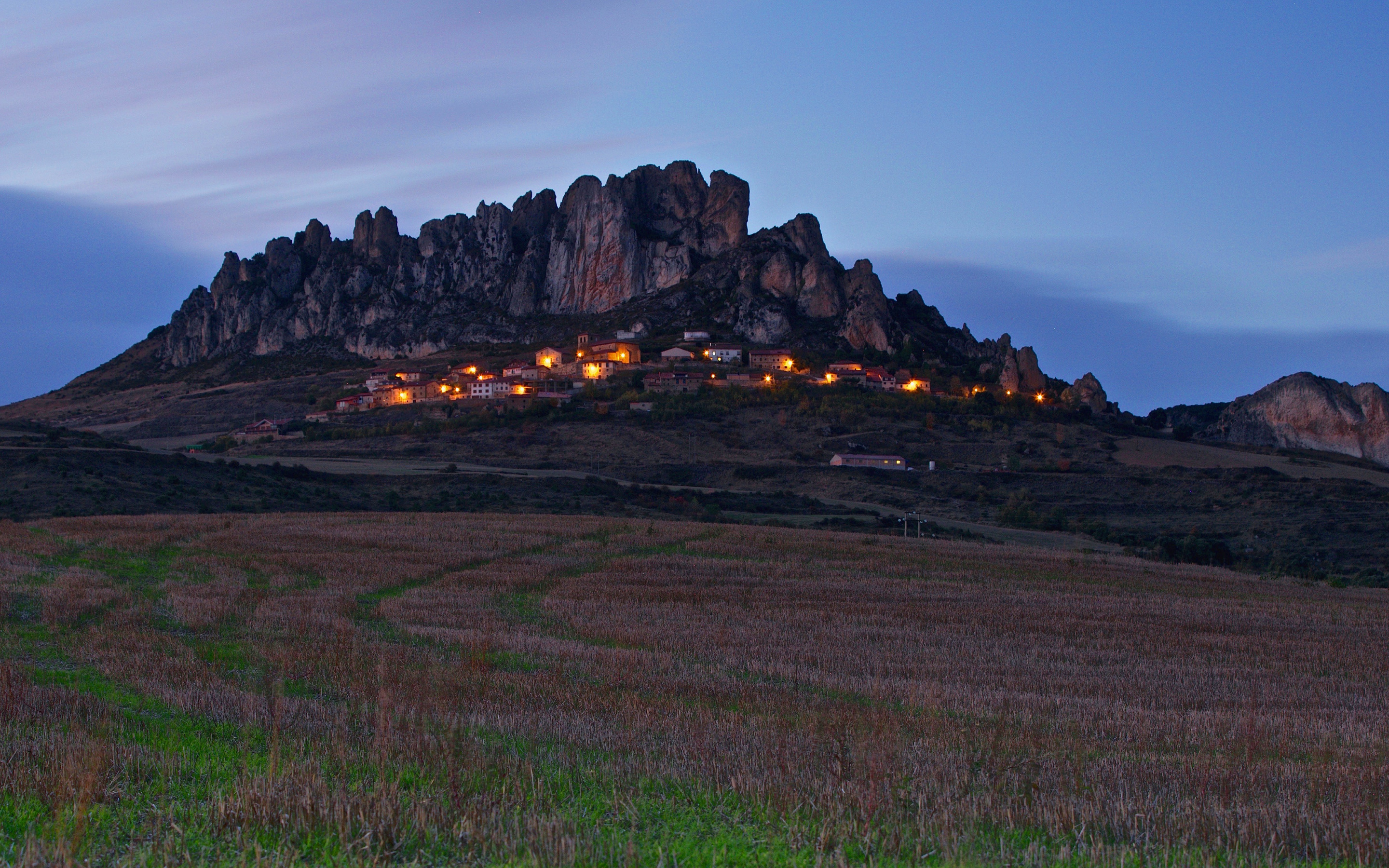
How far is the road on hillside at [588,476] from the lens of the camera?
179 feet

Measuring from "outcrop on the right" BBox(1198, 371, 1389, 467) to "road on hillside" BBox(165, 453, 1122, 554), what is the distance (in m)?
77.4

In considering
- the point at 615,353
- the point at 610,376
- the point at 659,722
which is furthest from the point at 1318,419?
the point at 659,722

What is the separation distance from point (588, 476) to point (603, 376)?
224ft

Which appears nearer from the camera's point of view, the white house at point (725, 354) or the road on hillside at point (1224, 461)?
the road on hillside at point (1224, 461)

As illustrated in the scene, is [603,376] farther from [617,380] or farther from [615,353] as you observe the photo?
[615,353]

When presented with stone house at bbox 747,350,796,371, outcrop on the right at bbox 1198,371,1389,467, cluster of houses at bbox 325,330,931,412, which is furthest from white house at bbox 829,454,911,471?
outcrop on the right at bbox 1198,371,1389,467

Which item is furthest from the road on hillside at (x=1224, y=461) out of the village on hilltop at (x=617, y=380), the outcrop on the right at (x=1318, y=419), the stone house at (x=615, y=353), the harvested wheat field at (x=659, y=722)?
the harvested wheat field at (x=659, y=722)

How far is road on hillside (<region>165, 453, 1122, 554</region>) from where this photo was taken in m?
54.6

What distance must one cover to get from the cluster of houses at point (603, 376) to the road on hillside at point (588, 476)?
108 feet

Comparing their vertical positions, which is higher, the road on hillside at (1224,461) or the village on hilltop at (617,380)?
the village on hilltop at (617,380)

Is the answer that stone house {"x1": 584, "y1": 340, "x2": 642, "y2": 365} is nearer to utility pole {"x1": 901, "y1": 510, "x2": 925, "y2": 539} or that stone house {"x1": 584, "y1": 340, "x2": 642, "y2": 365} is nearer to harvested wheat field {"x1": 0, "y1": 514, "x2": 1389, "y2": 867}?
utility pole {"x1": 901, "y1": 510, "x2": 925, "y2": 539}

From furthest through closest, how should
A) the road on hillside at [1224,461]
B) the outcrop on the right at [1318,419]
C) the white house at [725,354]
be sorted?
the white house at [725,354] < the outcrop on the right at [1318,419] < the road on hillside at [1224,461]

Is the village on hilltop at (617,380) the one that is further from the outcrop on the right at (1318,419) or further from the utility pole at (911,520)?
the utility pole at (911,520)

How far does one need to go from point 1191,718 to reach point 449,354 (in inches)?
7317
